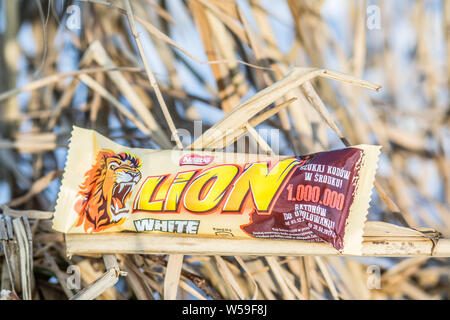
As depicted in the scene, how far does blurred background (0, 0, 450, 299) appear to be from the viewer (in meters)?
0.79

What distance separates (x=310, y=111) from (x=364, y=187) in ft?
0.76

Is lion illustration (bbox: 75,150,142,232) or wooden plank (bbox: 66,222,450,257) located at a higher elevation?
lion illustration (bbox: 75,150,142,232)

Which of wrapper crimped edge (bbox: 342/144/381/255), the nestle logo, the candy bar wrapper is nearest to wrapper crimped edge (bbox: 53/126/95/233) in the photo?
the candy bar wrapper

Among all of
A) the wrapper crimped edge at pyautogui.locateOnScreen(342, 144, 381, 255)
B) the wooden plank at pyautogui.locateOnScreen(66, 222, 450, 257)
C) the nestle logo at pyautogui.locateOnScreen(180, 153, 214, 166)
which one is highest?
the nestle logo at pyautogui.locateOnScreen(180, 153, 214, 166)

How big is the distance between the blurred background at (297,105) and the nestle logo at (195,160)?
13 cm

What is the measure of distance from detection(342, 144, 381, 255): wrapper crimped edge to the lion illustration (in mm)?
323

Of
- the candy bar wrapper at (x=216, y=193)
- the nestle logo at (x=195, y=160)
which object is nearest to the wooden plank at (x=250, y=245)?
the candy bar wrapper at (x=216, y=193)

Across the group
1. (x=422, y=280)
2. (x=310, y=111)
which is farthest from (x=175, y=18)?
(x=422, y=280)

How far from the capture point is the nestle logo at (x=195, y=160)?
71cm

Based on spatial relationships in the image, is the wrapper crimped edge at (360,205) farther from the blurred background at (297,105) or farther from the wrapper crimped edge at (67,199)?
the wrapper crimped edge at (67,199)

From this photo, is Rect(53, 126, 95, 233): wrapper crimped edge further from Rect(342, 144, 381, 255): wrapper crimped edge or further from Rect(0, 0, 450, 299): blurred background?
Rect(342, 144, 381, 255): wrapper crimped edge

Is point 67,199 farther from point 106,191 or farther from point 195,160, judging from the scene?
point 195,160
